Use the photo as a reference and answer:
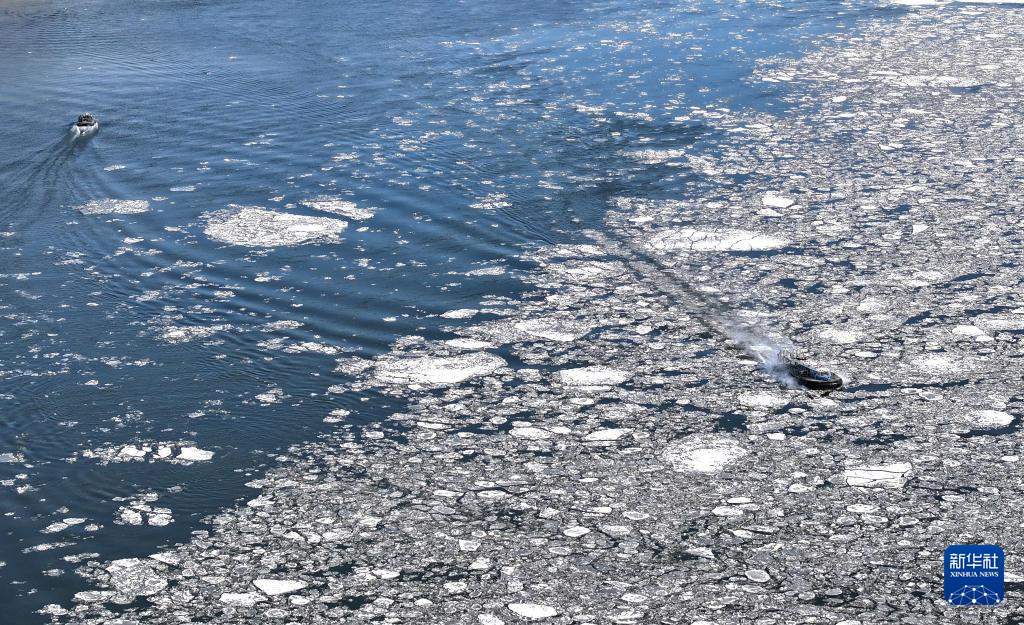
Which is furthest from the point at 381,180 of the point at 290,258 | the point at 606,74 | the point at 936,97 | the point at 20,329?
the point at 936,97

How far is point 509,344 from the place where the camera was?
250 inches

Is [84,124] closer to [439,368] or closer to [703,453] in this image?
[439,368]

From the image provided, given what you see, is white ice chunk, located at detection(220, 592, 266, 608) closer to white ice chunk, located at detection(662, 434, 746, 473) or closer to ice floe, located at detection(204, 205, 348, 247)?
white ice chunk, located at detection(662, 434, 746, 473)

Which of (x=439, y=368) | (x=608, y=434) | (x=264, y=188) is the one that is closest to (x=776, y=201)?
(x=439, y=368)

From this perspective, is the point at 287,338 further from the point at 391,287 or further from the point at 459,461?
the point at 459,461

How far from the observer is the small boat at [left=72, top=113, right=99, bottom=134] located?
1033 cm

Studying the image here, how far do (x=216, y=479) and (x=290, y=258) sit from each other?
2.77 m

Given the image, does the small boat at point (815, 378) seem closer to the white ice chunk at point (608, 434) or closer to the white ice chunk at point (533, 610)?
the white ice chunk at point (608, 434)

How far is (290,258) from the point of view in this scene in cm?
764

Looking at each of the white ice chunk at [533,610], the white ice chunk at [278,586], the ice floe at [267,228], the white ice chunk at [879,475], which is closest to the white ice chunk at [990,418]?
the white ice chunk at [879,475]

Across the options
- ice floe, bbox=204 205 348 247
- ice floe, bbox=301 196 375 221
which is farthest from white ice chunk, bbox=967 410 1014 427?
ice floe, bbox=301 196 375 221

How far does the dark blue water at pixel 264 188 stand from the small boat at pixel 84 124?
0.35 feet

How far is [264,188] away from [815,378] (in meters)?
5.04

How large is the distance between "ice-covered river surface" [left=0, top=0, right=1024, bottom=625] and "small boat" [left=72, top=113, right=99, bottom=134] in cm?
18
